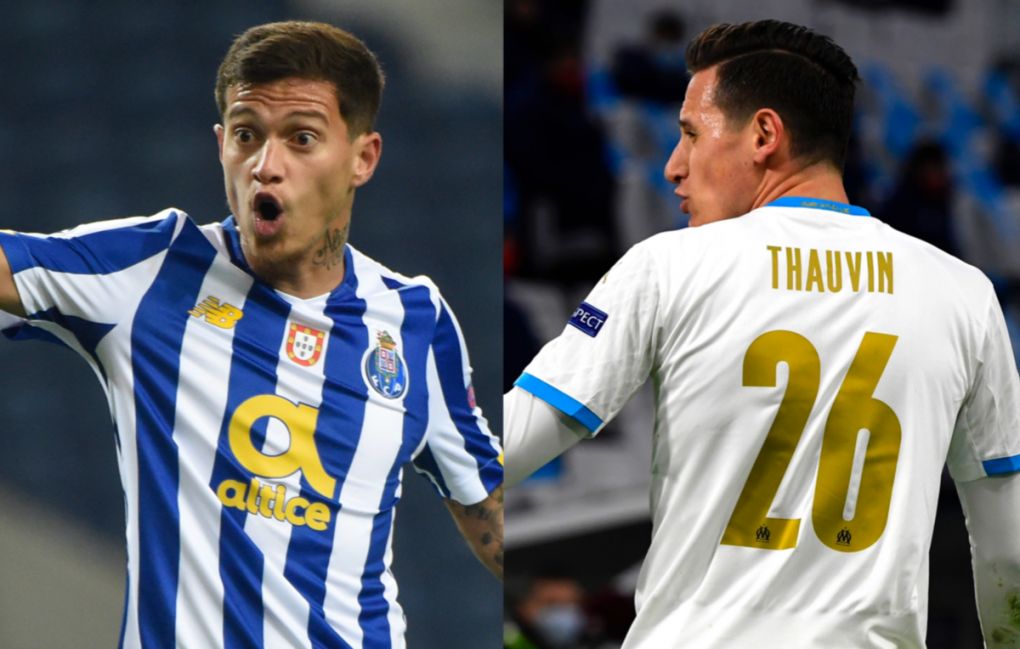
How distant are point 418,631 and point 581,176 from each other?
1448 millimetres

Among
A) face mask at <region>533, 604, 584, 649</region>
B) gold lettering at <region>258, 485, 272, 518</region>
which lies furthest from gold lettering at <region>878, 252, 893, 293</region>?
face mask at <region>533, 604, 584, 649</region>

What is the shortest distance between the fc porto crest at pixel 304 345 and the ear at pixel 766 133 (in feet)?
2.43

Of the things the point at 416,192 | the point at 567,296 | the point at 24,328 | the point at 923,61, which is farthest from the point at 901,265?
the point at 923,61

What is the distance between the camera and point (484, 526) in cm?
211

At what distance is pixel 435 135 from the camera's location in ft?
6.97

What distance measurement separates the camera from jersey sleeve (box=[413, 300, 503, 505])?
2076 millimetres

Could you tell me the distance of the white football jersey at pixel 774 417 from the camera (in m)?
1.58

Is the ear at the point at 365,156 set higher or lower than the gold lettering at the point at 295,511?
higher

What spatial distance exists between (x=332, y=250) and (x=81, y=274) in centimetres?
39

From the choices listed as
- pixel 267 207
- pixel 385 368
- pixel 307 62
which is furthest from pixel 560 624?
pixel 307 62

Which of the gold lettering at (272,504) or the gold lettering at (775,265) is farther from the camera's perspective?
the gold lettering at (272,504)

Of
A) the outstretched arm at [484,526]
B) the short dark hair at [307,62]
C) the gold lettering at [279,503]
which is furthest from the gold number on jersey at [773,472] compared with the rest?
the short dark hair at [307,62]

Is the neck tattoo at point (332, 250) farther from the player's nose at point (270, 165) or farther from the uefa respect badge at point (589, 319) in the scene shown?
the uefa respect badge at point (589, 319)

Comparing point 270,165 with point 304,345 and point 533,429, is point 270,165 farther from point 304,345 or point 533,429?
point 533,429
